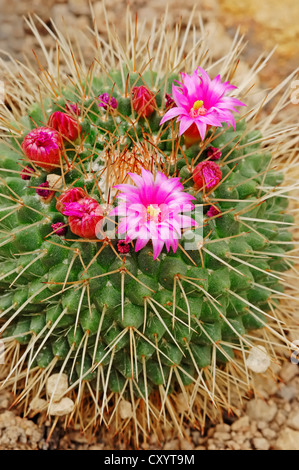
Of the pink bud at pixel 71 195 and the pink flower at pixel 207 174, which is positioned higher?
the pink flower at pixel 207 174

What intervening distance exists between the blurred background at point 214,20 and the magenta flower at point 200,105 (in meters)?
1.06

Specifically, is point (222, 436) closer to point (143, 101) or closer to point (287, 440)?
point (287, 440)

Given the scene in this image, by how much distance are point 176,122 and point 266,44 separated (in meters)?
1.25

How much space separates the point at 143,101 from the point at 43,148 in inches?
10.4

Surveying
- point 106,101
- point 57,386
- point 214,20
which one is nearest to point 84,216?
point 106,101

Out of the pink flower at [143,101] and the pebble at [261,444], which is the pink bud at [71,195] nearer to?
the pink flower at [143,101]

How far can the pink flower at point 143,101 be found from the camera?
116 cm

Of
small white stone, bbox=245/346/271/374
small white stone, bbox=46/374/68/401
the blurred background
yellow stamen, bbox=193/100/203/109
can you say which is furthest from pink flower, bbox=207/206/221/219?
the blurred background

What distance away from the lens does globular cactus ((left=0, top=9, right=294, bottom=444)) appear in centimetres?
103

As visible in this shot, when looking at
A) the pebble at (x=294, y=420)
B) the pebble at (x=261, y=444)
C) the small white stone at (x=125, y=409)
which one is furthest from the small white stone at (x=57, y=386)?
the pebble at (x=294, y=420)

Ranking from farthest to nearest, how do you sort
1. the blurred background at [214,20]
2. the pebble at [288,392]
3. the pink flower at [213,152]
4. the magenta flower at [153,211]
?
the blurred background at [214,20] < the pebble at [288,392] < the pink flower at [213,152] < the magenta flower at [153,211]

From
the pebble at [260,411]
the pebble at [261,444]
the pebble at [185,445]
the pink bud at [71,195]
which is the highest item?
the pink bud at [71,195]

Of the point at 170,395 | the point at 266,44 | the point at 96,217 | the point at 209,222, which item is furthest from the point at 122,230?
the point at 266,44

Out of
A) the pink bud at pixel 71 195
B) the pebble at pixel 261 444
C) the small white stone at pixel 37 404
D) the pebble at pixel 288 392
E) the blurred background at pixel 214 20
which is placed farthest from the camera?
the blurred background at pixel 214 20
